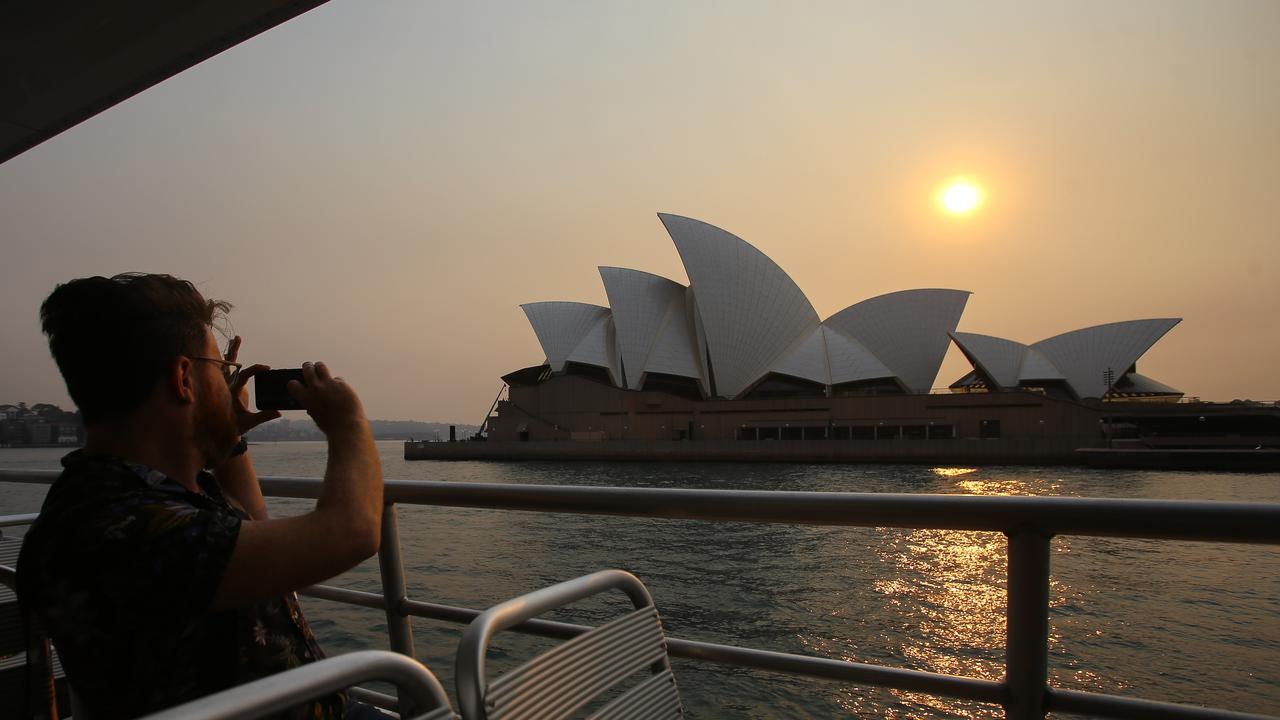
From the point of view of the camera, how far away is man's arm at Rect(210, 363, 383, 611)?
761 mm

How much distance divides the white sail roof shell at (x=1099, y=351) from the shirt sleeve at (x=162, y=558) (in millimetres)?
52810

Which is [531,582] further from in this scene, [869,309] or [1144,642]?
[869,309]

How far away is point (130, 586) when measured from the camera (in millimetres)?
747

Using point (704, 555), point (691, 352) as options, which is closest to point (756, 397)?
point (691, 352)

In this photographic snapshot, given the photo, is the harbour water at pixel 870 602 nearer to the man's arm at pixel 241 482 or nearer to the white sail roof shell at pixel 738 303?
the man's arm at pixel 241 482

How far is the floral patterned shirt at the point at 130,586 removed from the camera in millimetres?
748

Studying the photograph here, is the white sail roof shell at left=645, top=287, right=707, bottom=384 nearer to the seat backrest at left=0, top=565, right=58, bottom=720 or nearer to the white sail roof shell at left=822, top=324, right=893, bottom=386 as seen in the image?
the white sail roof shell at left=822, top=324, right=893, bottom=386

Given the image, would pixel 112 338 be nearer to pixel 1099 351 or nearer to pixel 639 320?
pixel 639 320

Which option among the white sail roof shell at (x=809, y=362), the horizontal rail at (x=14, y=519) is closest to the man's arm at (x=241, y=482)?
the horizontal rail at (x=14, y=519)

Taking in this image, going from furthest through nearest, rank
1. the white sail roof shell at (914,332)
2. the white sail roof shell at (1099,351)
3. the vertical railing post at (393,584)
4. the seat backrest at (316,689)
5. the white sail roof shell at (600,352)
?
the white sail roof shell at (1099,351) → the white sail roof shell at (600,352) → the white sail roof shell at (914,332) → the vertical railing post at (393,584) → the seat backrest at (316,689)

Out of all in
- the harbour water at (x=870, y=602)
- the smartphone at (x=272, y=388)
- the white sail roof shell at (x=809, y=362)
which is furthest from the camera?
the white sail roof shell at (x=809, y=362)

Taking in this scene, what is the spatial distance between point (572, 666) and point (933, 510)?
69 centimetres

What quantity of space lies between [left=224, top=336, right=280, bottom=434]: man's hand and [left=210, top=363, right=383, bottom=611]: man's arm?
177 mm

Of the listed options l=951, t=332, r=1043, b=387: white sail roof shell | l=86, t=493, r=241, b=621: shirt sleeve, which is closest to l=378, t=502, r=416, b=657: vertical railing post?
l=86, t=493, r=241, b=621: shirt sleeve
